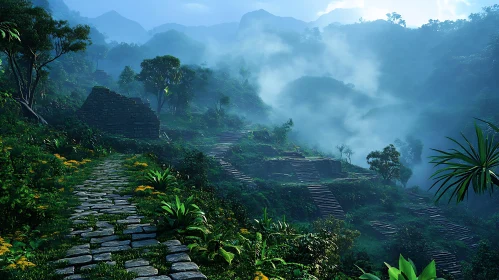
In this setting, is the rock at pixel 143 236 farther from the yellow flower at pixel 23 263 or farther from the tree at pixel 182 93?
the tree at pixel 182 93

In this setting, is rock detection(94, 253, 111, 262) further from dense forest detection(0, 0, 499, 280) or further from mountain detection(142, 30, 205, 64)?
mountain detection(142, 30, 205, 64)

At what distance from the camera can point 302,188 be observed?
83.1 ft

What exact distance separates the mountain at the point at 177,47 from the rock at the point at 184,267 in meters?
120

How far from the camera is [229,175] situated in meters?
25.2

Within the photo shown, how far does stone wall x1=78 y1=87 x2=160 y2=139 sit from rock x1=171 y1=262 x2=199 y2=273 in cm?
2248

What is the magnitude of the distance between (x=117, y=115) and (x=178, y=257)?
2302 cm

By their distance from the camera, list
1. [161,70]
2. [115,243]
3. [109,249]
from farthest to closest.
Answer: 1. [161,70]
2. [115,243]
3. [109,249]

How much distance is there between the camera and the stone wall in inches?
931

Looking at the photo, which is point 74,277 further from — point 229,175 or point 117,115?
point 117,115

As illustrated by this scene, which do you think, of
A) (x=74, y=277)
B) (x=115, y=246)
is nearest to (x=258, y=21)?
(x=115, y=246)

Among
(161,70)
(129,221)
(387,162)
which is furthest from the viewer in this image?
(161,70)

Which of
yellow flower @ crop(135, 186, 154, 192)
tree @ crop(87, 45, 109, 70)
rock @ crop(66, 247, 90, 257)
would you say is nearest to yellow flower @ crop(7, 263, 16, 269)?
rock @ crop(66, 247, 90, 257)

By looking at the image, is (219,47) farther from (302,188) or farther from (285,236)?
(285,236)

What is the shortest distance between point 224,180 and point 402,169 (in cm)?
2418
